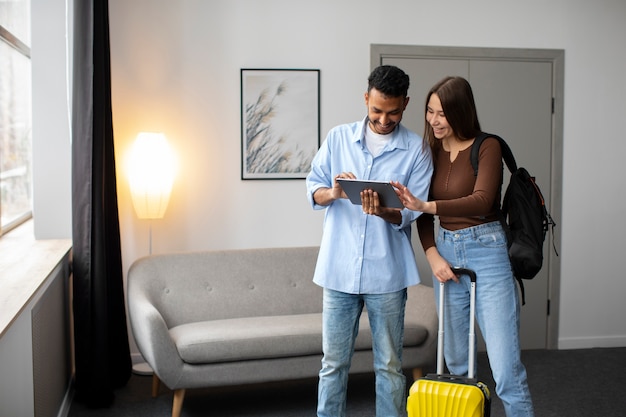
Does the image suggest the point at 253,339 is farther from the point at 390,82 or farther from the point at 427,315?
the point at 390,82

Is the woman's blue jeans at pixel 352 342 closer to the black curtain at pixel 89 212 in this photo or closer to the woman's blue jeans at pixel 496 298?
the woman's blue jeans at pixel 496 298

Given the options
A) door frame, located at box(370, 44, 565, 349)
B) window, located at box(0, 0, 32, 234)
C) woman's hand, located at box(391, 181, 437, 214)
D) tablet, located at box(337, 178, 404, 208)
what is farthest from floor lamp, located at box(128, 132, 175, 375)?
woman's hand, located at box(391, 181, 437, 214)

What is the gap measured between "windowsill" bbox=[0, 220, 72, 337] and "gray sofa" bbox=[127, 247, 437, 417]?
0.49 metres

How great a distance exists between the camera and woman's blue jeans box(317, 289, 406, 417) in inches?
107

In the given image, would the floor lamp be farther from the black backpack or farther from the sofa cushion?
the black backpack

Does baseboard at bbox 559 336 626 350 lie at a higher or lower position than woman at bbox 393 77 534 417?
lower

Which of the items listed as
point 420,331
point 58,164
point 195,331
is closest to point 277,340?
point 195,331

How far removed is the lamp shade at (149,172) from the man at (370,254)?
1.74 m

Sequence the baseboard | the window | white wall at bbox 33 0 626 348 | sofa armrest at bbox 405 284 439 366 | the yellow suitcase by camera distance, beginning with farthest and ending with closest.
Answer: the baseboard < white wall at bbox 33 0 626 348 < the window < sofa armrest at bbox 405 284 439 366 < the yellow suitcase

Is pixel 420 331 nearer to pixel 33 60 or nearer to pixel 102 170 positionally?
pixel 102 170

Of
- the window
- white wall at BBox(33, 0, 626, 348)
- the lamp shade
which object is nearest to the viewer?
the window

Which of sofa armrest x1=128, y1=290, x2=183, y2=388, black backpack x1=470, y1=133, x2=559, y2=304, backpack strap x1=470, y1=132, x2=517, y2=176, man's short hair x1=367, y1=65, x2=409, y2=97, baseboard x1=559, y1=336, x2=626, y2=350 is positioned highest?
man's short hair x1=367, y1=65, x2=409, y2=97

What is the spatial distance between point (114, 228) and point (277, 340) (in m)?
1.25

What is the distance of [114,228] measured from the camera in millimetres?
4258
